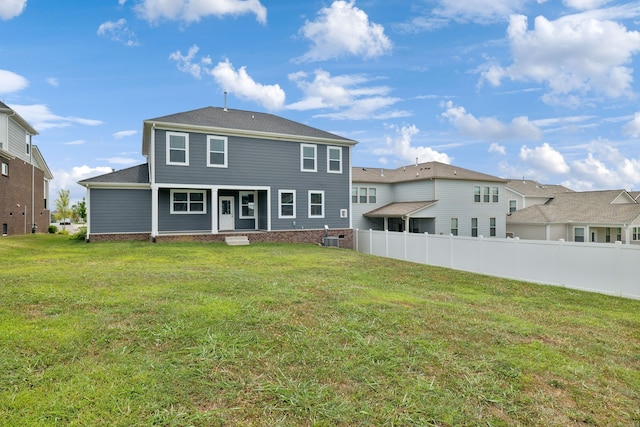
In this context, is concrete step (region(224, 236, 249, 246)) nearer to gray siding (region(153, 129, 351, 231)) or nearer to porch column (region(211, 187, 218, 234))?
porch column (region(211, 187, 218, 234))

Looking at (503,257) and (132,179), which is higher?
(132,179)

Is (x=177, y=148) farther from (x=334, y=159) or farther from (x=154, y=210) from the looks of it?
(x=334, y=159)

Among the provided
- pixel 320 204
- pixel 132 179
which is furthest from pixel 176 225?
pixel 320 204

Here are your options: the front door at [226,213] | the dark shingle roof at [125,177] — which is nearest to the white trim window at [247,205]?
the front door at [226,213]

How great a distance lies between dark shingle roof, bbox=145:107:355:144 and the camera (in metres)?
17.2

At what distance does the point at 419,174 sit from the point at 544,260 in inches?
693

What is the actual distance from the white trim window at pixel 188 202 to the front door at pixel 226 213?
112 centimetres

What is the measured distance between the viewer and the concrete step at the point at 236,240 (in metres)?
16.3

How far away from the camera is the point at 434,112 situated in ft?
64.8

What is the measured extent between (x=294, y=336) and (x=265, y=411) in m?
1.38

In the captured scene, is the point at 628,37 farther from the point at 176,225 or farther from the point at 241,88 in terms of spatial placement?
the point at 176,225

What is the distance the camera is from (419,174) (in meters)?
26.8

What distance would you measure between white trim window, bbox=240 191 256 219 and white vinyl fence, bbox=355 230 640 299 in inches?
363

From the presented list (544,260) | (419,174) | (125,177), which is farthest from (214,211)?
(419,174)
